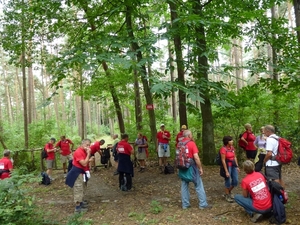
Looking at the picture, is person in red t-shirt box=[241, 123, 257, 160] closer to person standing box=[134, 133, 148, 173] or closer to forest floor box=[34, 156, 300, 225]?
forest floor box=[34, 156, 300, 225]

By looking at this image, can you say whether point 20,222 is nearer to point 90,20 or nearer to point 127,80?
point 90,20

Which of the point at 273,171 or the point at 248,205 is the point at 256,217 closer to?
the point at 248,205

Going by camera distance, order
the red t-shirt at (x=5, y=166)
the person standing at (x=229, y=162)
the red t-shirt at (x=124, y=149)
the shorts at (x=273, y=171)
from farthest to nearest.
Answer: the red t-shirt at (x=124, y=149) < the red t-shirt at (x=5, y=166) < the person standing at (x=229, y=162) < the shorts at (x=273, y=171)

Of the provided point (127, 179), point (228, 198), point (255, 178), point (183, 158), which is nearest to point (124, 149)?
point (127, 179)

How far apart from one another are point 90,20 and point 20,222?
5.75 meters

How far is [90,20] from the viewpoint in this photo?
7.82 metres

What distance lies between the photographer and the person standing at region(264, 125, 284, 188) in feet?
17.0

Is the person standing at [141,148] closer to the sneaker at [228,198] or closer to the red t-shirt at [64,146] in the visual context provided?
the red t-shirt at [64,146]

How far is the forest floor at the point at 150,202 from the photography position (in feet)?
17.0

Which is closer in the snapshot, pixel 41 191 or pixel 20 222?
pixel 20 222

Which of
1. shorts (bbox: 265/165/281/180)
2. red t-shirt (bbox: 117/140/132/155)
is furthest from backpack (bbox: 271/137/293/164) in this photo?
red t-shirt (bbox: 117/140/132/155)

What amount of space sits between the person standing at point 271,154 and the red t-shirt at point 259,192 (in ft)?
2.42

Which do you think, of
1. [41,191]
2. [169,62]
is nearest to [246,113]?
[169,62]

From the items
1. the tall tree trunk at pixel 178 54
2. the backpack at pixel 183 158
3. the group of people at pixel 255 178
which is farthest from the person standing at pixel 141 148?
the backpack at pixel 183 158
